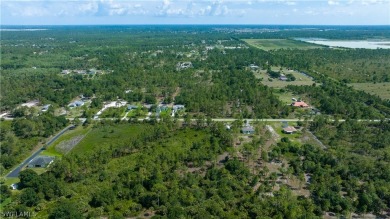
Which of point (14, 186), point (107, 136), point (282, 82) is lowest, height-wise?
point (14, 186)

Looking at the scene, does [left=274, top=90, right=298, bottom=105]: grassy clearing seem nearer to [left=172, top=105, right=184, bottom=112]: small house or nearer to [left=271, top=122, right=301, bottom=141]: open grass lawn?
[left=271, top=122, right=301, bottom=141]: open grass lawn

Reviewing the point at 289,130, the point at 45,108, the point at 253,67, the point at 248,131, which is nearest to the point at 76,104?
the point at 45,108

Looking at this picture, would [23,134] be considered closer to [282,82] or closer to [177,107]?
[177,107]

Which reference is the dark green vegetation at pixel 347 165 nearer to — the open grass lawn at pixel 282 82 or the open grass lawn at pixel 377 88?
the open grass lawn at pixel 377 88

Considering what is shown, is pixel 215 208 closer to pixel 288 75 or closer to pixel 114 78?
pixel 114 78

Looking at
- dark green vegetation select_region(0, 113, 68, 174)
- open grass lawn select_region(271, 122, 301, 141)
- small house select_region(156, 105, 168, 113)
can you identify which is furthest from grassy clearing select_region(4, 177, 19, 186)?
open grass lawn select_region(271, 122, 301, 141)

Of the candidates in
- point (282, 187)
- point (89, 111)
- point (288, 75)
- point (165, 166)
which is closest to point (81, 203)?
point (165, 166)
